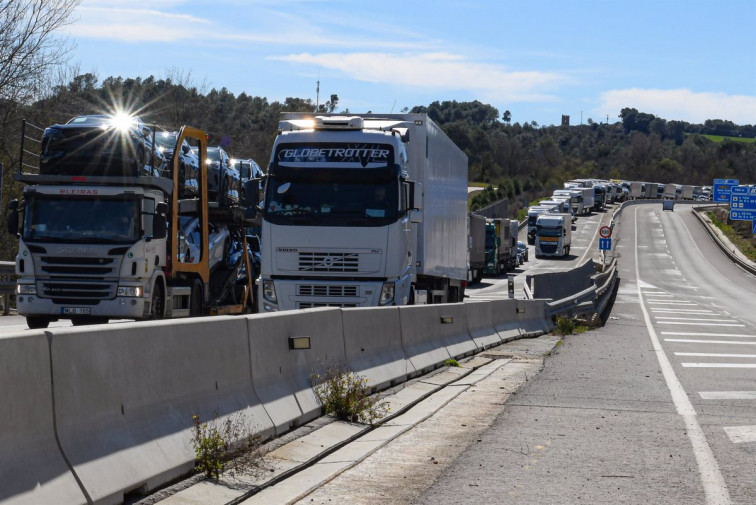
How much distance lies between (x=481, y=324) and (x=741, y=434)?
35.3 ft

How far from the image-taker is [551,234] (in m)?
89.7

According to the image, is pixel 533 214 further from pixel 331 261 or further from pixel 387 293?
pixel 331 261

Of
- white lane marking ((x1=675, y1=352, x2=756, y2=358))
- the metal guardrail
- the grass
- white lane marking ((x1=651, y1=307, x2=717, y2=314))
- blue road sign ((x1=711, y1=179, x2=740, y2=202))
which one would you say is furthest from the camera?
the grass

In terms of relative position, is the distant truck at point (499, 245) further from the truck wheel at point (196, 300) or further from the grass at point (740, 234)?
the truck wheel at point (196, 300)

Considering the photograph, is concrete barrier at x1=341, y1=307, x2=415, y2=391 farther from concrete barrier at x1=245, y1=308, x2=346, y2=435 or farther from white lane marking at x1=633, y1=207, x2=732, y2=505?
white lane marking at x1=633, y1=207, x2=732, y2=505

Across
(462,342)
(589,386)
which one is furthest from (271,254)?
(589,386)

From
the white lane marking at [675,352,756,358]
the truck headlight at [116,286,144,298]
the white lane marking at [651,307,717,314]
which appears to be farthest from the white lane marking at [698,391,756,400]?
the white lane marking at [651,307,717,314]

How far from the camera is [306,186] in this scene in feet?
58.3

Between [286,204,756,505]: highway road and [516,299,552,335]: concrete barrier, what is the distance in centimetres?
344

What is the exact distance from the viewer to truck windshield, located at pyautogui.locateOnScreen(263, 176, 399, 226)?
58.0 ft

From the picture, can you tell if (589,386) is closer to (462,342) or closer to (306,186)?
(462,342)

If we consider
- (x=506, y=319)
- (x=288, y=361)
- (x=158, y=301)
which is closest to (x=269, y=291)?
(x=158, y=301)

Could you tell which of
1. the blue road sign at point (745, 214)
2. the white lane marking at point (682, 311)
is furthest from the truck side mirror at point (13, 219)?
the blue road sign at point (745, 214)

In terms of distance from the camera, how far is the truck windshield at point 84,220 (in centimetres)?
1783
